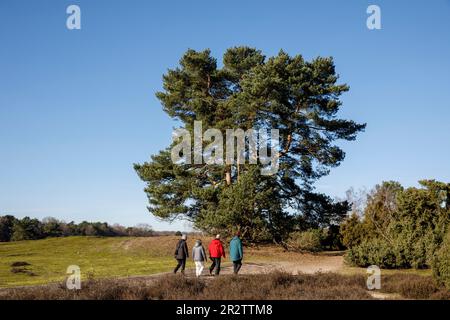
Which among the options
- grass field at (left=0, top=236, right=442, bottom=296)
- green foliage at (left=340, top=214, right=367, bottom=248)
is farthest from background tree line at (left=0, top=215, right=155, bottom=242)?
green foliage at (left=340, top=214, right=367, bottom=248)

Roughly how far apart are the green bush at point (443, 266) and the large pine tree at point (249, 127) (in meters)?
15.3

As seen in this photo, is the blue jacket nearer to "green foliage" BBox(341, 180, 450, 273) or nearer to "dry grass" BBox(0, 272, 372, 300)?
"dry grass" BBox(0, 272, 372, 300)

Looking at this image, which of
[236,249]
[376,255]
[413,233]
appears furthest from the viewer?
[413,233]

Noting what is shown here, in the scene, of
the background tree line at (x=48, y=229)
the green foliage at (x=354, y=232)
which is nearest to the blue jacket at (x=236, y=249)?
A: the green foliage at (x=354, y=232)

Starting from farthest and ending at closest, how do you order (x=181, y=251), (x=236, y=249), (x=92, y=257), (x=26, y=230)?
(x=26, y=230), (x=92, y=257), (x=181, y=251), (x=236, y=249)

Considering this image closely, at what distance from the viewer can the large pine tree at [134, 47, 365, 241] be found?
103ft

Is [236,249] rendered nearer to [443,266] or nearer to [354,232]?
[443,266]

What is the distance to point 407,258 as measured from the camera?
23891 millimetres

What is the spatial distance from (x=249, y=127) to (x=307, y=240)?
31.2 feet

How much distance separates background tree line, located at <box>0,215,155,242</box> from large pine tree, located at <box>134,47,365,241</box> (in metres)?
28.8

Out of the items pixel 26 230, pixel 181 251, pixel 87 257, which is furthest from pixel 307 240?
pixel 26 230

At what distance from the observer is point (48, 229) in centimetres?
6219

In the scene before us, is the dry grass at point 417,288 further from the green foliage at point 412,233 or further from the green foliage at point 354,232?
the green foliage at point 354,232
